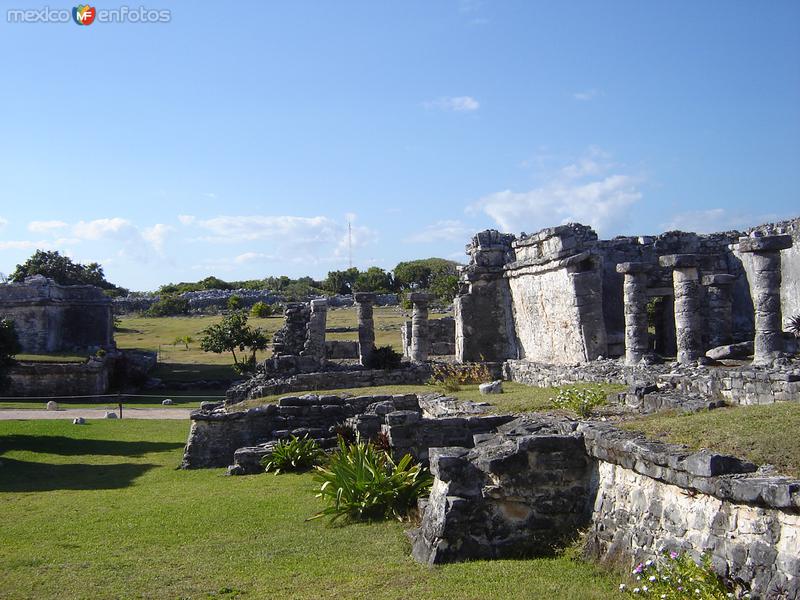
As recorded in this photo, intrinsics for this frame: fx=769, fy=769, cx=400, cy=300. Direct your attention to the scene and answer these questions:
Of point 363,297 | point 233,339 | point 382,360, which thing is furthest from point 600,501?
point 233,339

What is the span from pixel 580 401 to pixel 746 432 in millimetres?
4286

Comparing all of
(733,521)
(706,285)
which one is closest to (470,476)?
(733,521)

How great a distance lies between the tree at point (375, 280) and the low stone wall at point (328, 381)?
56079 mm

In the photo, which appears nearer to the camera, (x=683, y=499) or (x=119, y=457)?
(x=683, y=499)

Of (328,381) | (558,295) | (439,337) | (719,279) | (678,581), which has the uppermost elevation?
(719,279)

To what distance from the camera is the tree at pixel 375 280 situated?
78938mm

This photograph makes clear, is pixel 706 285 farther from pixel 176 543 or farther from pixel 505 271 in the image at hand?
pixel 176 543

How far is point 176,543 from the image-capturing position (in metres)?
8.79

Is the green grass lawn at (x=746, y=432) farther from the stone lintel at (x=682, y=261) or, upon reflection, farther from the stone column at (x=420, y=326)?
the stone column at (x=420, y=326)

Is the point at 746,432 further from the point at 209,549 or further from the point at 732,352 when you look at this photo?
the point at 732,352

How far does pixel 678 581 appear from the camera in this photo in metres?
5.30

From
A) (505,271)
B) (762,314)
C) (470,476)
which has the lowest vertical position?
(470,476)

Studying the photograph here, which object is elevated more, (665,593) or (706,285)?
(706,285)

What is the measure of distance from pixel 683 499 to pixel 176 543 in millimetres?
5705
